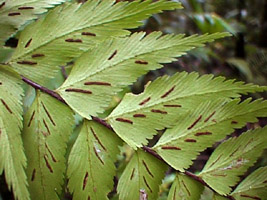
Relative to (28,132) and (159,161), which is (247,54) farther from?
(28,132)

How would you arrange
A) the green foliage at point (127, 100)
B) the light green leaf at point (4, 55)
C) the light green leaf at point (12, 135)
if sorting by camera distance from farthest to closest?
the light green leaf at point (4, 55)
the green foliage at point (127, 100)
the light green leaf at point (12, 135)

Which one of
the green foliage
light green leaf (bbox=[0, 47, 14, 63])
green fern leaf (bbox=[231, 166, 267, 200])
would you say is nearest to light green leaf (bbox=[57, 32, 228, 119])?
the green foliage

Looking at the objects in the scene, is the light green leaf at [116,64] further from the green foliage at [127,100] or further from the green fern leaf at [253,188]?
the green fern leaf at [253,188]

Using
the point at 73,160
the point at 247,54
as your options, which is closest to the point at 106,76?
the point at 73,160

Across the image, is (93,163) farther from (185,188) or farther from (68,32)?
(68,32)

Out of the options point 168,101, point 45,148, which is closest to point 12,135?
point 45,148

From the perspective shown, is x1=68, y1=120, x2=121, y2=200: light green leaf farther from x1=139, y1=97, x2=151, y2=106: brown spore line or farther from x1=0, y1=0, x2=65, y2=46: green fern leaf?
x1=0, y1=0, x2=65, y2=46: green fern leaf

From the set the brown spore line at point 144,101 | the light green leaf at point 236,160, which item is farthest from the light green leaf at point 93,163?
the light green leaf at point 236,160
